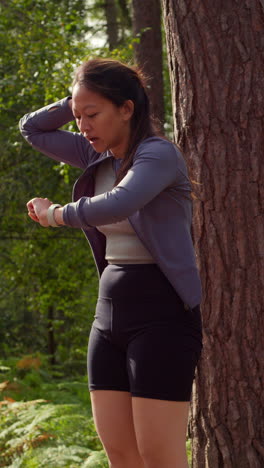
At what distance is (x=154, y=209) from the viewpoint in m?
2.95

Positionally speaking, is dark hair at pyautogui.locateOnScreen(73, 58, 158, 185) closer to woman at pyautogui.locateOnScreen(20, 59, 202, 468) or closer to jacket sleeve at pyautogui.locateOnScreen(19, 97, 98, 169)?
woman at pyautogui.locateOnScreen(20, 59, 202, 468)

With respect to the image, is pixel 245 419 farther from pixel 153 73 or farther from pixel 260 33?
pixel 153 73

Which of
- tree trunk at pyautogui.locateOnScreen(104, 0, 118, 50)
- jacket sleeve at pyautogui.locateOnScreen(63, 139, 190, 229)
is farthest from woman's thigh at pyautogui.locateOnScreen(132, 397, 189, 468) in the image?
tree trunk at pyautogui.locateOnScreen(104, 0, 118, 50)

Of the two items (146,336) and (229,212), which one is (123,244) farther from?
(229,212)

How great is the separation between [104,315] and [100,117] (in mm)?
840

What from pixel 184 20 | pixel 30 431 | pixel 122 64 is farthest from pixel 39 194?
pixel 122 64

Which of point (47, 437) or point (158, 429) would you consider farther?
point (47, 437)

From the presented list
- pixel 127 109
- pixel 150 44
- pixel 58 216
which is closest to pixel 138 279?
pixel 58 216

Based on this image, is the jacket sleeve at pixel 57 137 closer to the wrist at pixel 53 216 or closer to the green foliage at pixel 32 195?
the wrist at pixel 53 216

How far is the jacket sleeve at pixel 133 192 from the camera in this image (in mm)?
2723

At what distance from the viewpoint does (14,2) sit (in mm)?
12867

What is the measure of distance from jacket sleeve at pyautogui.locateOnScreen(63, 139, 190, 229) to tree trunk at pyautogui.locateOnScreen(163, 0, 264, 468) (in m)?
1.41

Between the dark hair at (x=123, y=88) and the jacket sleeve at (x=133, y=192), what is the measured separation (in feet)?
0.67

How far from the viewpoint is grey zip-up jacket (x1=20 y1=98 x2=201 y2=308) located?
2.74 m
